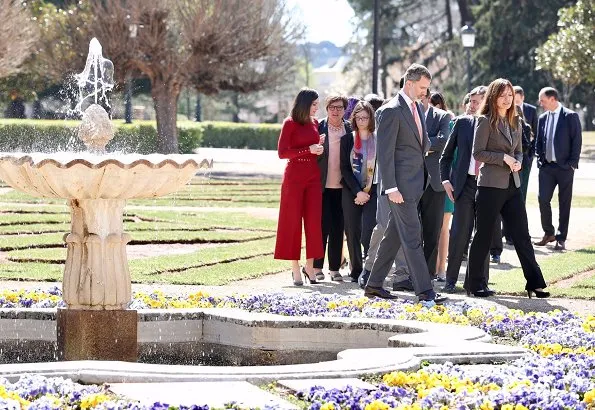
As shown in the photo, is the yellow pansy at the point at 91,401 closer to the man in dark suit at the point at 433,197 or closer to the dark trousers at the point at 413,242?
the dark trousers at the point at 413,242

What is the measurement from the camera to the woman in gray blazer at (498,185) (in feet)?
35.3

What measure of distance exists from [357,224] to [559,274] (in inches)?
77.7

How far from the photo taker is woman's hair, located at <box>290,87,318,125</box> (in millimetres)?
11703

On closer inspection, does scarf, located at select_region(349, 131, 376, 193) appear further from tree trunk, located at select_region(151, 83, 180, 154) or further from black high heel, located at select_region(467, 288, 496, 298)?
tree trunk, located at select_region(151, 83, 180, 154)

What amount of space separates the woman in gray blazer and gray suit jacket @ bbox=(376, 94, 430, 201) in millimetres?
852

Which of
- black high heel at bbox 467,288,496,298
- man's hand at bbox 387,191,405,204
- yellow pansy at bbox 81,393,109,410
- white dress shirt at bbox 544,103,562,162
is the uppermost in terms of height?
white dress shirt at bbox 544,103,562,162

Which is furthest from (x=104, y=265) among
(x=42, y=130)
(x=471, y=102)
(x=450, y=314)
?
(x=42, y=130)

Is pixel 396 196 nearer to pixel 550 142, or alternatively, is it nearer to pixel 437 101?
pixel 437 101

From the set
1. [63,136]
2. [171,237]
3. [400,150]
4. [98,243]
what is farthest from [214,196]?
[63,136]

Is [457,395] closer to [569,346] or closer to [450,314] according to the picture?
[569,346]

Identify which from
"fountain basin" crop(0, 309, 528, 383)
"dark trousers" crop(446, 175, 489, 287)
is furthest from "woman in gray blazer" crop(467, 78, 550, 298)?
"fountain basin" crop(0, 309, 528, 383)

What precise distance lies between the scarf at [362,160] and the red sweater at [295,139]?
38 cm

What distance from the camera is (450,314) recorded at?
912 cm

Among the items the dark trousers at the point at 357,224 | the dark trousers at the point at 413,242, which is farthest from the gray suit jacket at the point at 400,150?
the dark trousers at the point at 357,224
